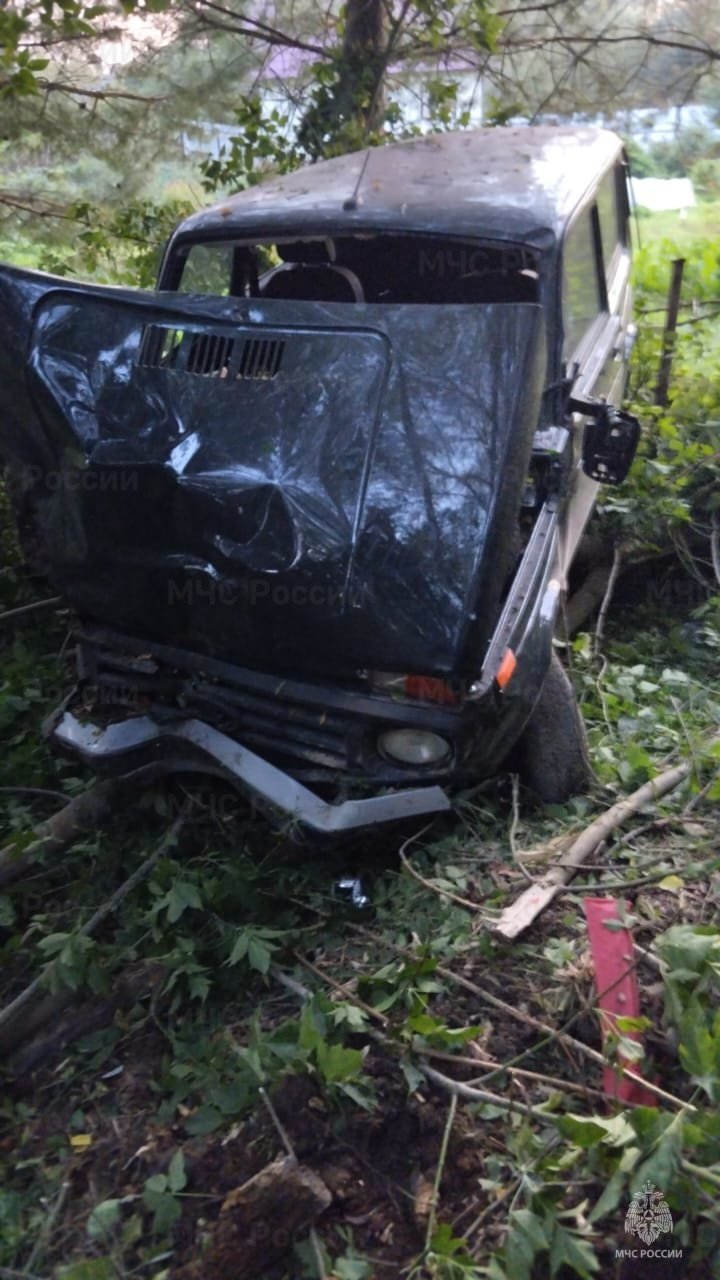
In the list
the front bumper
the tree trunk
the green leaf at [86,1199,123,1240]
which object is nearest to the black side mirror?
the front bumper

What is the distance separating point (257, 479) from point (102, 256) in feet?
14.8

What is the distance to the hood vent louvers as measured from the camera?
10.6ft

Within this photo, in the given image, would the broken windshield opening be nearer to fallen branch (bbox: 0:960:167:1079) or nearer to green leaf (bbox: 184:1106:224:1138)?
fallen branch (bbox: 0:960:167:1079)

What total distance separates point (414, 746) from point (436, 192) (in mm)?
2220

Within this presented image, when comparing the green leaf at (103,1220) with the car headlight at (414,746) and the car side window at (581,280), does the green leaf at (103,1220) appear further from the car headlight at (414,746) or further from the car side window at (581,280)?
the car side window at (581,280)

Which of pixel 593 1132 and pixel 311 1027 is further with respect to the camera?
pixel 311 1027

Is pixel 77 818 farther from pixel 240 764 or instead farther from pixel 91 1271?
pixel 91 1271

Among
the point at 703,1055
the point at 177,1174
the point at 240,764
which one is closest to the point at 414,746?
the point at 240,764

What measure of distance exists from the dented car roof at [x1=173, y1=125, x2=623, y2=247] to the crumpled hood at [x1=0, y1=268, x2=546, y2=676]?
78 centimetres

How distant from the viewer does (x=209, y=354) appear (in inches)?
130

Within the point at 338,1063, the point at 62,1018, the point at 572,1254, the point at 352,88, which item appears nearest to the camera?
the point at 572,1254

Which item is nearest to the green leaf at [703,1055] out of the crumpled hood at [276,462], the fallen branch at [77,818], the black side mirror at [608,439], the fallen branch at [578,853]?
the fallen branch at [578,853]

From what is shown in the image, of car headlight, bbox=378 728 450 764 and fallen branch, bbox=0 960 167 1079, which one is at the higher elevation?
car headlight, bbox=378 728 450 764

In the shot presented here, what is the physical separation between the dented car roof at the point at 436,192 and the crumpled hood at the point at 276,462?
0.78m
